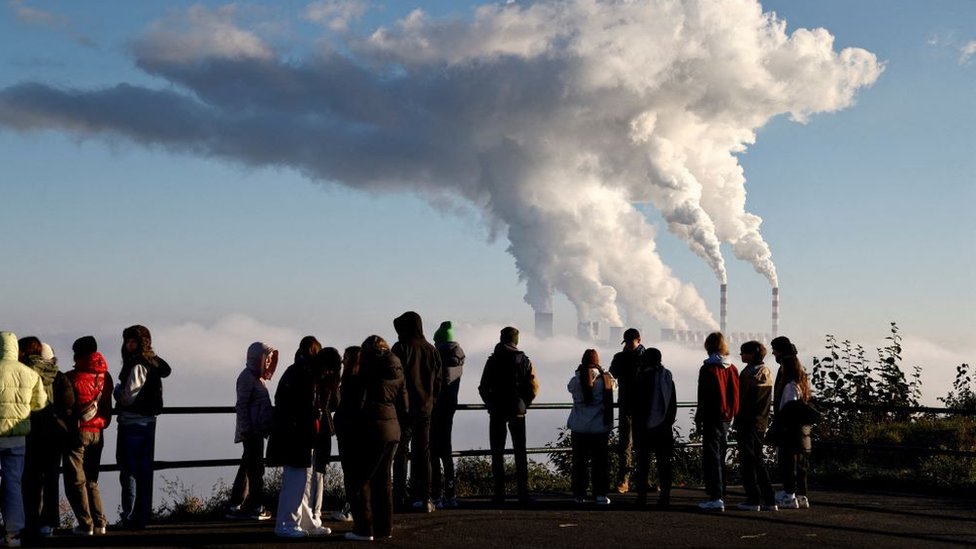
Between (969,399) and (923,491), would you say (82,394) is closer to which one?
(923,491)

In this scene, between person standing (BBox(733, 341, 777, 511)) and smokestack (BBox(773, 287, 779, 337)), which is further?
smokestack (BBox(773, 287, 779, 337))

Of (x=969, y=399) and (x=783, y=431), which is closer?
(x=783, y=431)

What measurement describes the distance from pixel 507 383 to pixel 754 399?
2741 millimetres

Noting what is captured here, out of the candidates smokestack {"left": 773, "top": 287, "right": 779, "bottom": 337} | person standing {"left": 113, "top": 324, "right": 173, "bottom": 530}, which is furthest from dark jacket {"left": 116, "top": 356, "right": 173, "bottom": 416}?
smokestack {"left": 773, "top": 287, "right": 779, "bottom": 337}

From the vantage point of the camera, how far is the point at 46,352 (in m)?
10.6

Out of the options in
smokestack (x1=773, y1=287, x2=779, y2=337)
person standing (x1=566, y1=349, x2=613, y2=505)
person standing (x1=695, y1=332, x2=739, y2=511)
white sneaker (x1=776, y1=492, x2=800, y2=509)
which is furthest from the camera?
smokestack (x1=773, y1=287, x2=779, y2=337)

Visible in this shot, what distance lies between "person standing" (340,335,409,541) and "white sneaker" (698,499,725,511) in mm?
4419

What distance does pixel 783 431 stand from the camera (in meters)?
13.2

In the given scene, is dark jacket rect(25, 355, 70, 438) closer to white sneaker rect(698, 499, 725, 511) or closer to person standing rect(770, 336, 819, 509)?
white sneaker rect(698, 499, 725, 511)

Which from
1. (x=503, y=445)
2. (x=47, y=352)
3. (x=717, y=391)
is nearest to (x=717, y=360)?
(x=717, y=391)

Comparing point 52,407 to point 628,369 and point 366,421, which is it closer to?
point 366,421

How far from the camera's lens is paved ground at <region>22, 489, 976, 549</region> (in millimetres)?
10734

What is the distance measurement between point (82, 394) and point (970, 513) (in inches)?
391

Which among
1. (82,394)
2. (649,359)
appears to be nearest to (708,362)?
(649,359)
